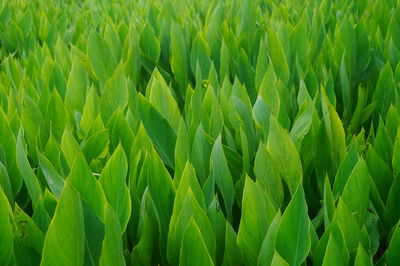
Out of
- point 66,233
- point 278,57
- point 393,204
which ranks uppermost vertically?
point 66,233

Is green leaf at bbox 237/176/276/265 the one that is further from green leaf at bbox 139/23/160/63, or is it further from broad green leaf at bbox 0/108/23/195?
green leaf at bbox 139/23/160/63

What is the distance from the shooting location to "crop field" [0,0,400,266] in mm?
1101

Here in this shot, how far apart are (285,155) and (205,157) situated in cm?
24

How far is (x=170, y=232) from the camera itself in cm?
120

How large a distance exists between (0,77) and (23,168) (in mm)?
1177

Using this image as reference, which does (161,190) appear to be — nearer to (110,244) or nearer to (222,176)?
(222,176)

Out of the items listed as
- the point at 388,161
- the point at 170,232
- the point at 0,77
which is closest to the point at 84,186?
the point at 170,232

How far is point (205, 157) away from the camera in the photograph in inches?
61.3

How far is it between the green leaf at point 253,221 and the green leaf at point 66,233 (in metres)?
0.34

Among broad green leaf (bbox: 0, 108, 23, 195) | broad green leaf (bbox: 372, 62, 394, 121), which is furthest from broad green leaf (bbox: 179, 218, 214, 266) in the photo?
broad green leaf (bbox: 372, 62, 394, 121)

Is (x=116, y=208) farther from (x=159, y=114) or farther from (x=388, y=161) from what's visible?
(x=388, y=161)

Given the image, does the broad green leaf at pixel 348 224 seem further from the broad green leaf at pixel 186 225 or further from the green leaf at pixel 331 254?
the broad green leaf at pixel 186 225

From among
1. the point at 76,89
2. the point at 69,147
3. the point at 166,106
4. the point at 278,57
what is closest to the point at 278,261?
the point at 69,147

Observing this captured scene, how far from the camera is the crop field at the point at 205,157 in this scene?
1.10 m
